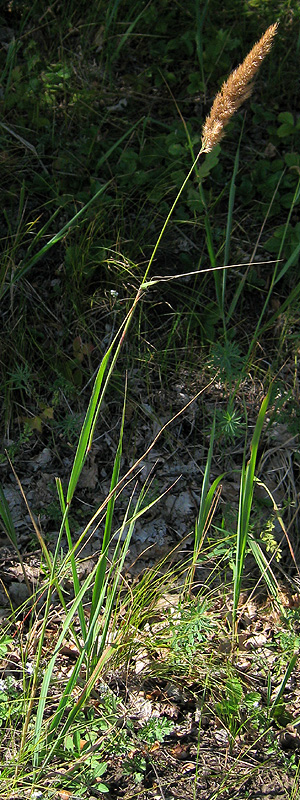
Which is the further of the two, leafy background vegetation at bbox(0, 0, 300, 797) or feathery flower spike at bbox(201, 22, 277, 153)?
leafy background vegetation at bbox(0, 0, 300, 797)

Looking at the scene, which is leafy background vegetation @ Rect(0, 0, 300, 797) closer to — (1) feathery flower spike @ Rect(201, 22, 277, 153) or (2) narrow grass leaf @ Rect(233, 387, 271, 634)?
(2) narrow grass leaf @ Rect(233, 387, 271, 634)

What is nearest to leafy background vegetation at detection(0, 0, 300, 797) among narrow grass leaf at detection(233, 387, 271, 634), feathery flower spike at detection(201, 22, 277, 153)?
narrow grass leaf at detection(233, 387, 271, 634)

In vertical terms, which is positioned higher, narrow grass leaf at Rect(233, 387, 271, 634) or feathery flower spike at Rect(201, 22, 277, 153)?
feathery flower spike at Rect(201, 22, 277, 153)

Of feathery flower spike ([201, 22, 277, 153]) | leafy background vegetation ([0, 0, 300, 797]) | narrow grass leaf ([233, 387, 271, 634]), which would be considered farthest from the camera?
leafy background vegetation ([0, 0, 300, 797])

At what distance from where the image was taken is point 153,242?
3.01 metres

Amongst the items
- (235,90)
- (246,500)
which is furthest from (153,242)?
(246,500)

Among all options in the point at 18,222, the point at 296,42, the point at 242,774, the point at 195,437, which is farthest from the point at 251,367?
the point at 296,42

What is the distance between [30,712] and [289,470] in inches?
50.7

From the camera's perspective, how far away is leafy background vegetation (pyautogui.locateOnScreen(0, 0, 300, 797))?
256 centimetres

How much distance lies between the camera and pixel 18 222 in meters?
2.99

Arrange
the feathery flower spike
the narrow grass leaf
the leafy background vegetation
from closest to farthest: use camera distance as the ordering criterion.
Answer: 1. the feathery flower spike
2. the narrow grass leaf
3. the leafy background vegetation

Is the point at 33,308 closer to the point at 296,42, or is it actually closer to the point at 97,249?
the point at 97,249

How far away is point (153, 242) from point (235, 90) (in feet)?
4.66

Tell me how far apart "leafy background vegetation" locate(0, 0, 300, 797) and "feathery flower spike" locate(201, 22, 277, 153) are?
84cm
